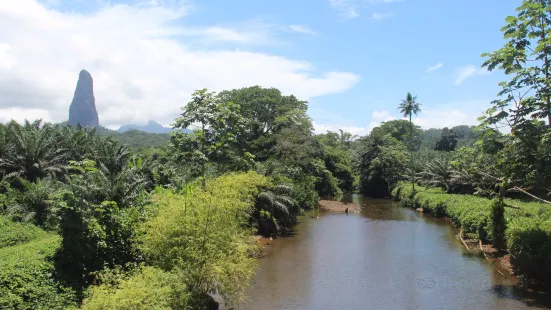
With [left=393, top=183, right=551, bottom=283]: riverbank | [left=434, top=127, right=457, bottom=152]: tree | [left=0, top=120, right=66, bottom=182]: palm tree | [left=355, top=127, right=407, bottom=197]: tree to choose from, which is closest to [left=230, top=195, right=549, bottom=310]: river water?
[left=393, top=183, right=551, bottom=283]: riverbank

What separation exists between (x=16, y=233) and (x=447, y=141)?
72.7 metres

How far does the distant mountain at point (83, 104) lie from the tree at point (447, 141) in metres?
120

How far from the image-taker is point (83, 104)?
471 ft

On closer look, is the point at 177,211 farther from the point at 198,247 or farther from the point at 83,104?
the point at 83,104

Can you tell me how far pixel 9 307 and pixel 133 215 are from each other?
444cm

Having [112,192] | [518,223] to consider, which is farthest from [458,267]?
[112,192]

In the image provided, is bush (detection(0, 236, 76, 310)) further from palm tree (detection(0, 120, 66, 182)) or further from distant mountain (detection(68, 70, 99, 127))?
distant mountain (detection(68, 70, 99, 127))

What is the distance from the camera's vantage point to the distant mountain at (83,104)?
14300cm

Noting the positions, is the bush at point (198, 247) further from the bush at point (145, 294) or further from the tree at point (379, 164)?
the tree at point (379, 164)

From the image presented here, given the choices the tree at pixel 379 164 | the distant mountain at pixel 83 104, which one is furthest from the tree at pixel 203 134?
the distant mountain at pixel 83 104

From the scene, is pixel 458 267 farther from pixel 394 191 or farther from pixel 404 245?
pixel 394 191

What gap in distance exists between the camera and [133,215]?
11938 millimetres

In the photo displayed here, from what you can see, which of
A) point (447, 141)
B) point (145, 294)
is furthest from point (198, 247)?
point (447, 141)

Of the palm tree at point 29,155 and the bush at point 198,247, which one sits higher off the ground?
the palm tree at point 29,155
